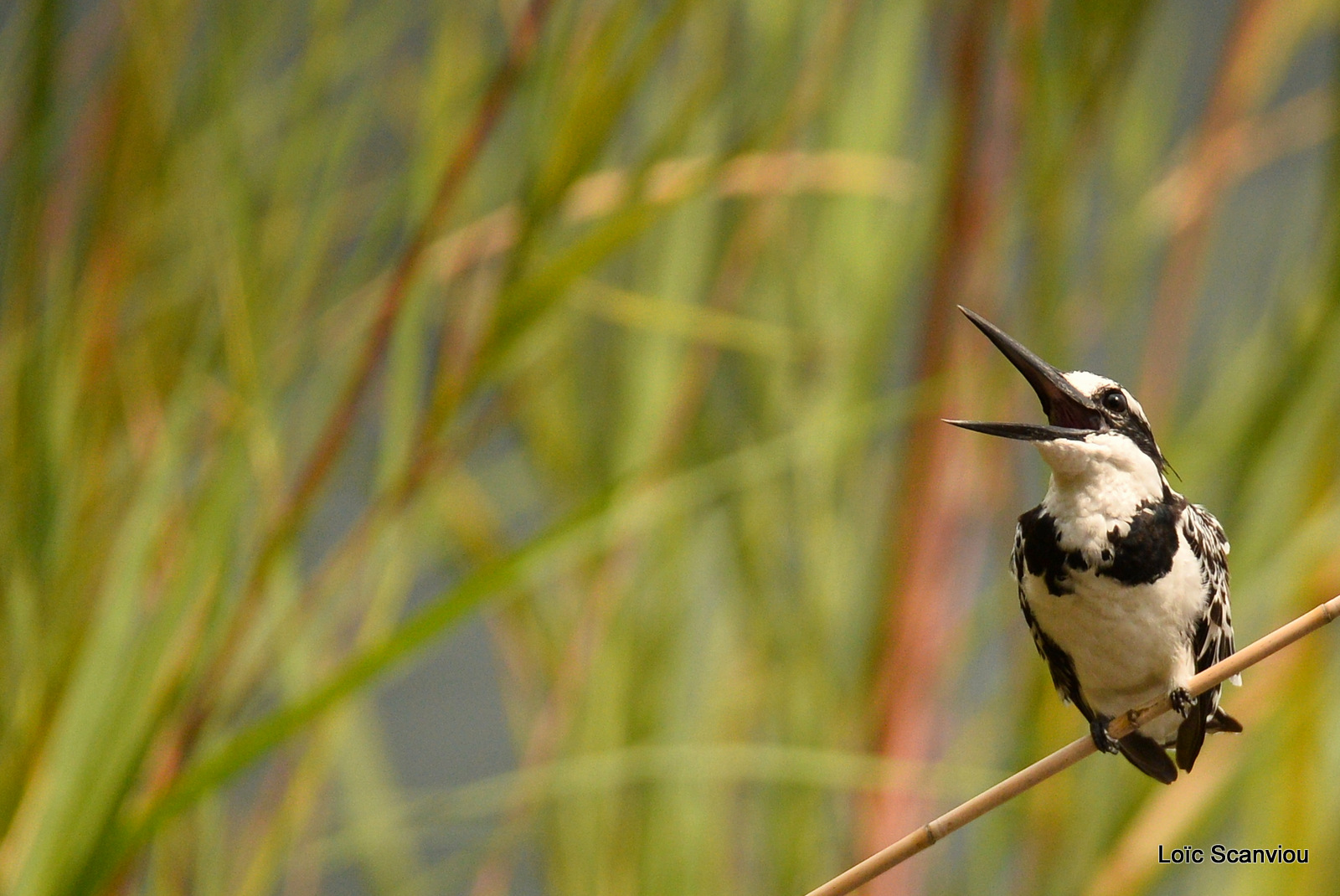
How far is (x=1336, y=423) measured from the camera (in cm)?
55

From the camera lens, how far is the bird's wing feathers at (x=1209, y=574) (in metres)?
0.37

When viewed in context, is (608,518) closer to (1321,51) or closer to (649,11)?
(649,11)

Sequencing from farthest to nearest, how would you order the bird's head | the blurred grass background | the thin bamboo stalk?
the blurred grass background
the bird's head
the thin bamboo stalk

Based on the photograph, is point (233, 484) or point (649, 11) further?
point (649, 11)

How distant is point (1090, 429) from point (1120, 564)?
42 mm

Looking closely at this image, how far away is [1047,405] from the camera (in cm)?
33

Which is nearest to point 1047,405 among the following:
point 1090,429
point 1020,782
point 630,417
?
point 1090,429

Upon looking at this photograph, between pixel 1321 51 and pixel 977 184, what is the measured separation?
98cm

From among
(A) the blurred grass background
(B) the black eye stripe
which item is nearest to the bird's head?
(B) the black eye stripe

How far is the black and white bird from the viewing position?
0.33 meters

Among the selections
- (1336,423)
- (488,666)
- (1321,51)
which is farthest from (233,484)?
(488,666)

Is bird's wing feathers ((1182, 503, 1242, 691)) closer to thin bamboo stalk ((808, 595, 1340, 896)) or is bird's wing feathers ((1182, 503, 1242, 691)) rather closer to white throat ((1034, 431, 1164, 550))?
white throat ((1034, 431, 1164, 550))

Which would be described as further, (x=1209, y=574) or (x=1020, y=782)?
(x=1209, y=574)

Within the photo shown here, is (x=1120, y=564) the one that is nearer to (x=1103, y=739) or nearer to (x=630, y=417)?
(x=1103, y=739)
